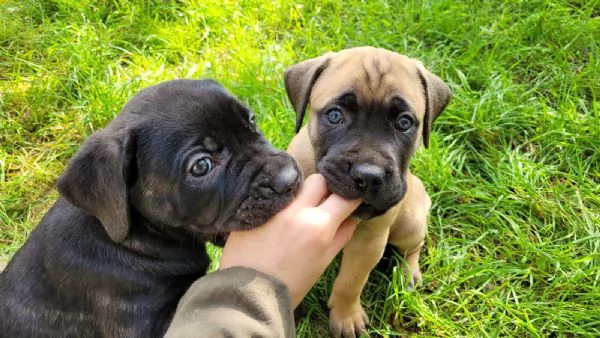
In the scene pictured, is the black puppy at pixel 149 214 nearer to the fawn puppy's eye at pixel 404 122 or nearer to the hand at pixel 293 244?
the hand at pixel 293 244

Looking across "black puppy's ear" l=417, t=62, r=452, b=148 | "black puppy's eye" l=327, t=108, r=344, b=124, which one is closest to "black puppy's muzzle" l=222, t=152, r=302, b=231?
"black puppy's eye" l=327, t=108, r=344, b=124

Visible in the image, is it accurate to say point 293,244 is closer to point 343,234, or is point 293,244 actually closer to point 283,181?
point 283,181

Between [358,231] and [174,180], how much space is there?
1.29 meters

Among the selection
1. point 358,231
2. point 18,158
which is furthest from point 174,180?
point 18,158

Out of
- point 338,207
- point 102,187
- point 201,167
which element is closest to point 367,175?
point 338,207

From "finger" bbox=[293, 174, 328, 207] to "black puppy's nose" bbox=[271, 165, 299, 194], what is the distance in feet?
0.31

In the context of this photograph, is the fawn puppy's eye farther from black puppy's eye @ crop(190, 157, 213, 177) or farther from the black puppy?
black puppy's eye @ crop(190, 157, 213, 177)

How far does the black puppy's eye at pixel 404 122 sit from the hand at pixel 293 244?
74 cm

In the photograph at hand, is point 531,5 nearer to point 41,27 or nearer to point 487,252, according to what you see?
point 487,252

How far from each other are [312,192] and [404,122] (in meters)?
0.81

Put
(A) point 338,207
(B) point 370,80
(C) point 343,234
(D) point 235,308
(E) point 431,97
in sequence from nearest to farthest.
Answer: (D) point 235,308
(A) point 338,207
(C) point 343,234
(B) point 370,80
(E) point 431,97

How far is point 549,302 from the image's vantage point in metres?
4.21

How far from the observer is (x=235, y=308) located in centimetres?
269

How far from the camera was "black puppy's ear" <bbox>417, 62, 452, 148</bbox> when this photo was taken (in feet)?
12.8
